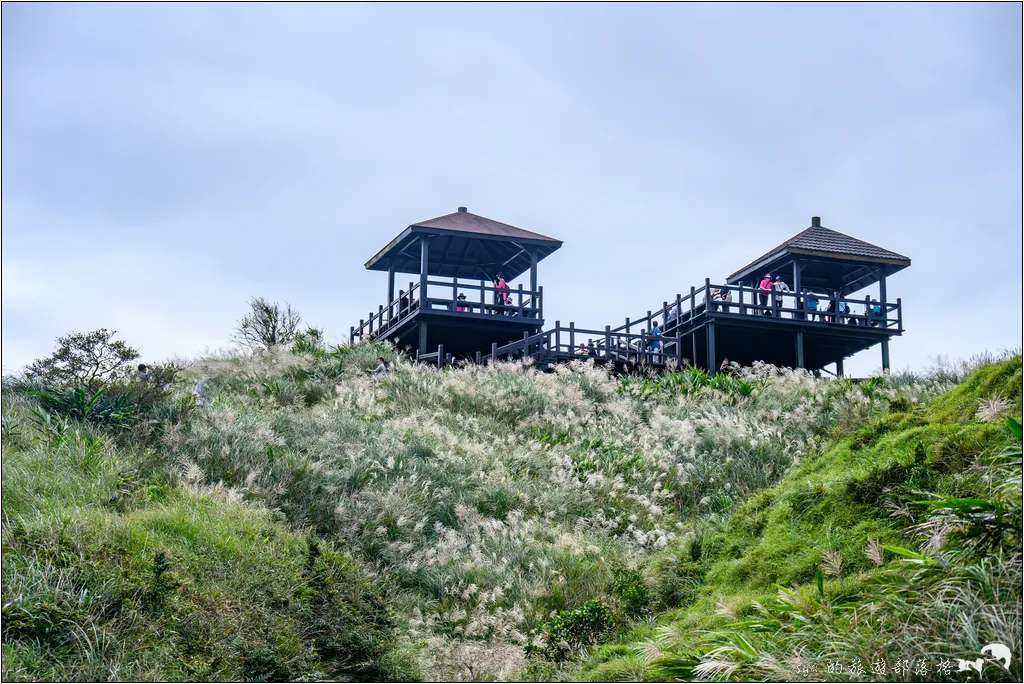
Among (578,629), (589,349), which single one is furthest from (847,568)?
(589,349)

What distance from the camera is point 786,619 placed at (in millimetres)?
6262

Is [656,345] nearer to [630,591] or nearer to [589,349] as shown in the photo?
[589,349]

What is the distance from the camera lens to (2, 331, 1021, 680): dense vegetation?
5891 mm

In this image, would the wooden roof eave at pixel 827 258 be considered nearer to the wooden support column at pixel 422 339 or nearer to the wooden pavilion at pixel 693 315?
the wooden pavilion at pixel 693 315

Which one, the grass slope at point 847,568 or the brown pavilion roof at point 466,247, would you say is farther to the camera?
the brown pavilion roof at point 466,247

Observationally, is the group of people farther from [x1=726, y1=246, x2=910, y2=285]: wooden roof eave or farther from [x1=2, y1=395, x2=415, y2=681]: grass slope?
[x1=2, y1=395, x2=415, y2=681]: grass slope

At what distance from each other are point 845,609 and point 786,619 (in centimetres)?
40

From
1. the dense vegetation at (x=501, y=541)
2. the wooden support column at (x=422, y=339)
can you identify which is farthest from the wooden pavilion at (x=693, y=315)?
the dense vegetation at (x=501, y=541)

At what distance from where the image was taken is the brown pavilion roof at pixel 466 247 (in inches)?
1137

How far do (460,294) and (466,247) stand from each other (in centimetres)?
397

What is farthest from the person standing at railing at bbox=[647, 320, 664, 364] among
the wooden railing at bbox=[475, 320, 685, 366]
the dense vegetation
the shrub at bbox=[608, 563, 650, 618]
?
the shrub at bbox=[608, 563, 650, 618]

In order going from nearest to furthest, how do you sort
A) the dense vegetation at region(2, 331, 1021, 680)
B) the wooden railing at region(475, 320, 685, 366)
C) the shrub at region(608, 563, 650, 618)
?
the dense vegetation at region(2, 331, 1021, 680) → the shrub at region(608, 563, 650, 618) → the wooden railing at region(475, 320, 685, 366)

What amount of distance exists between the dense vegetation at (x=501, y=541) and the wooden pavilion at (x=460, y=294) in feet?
43.8

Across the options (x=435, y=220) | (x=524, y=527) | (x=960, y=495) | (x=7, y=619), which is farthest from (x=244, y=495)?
(x=435, y=220)
